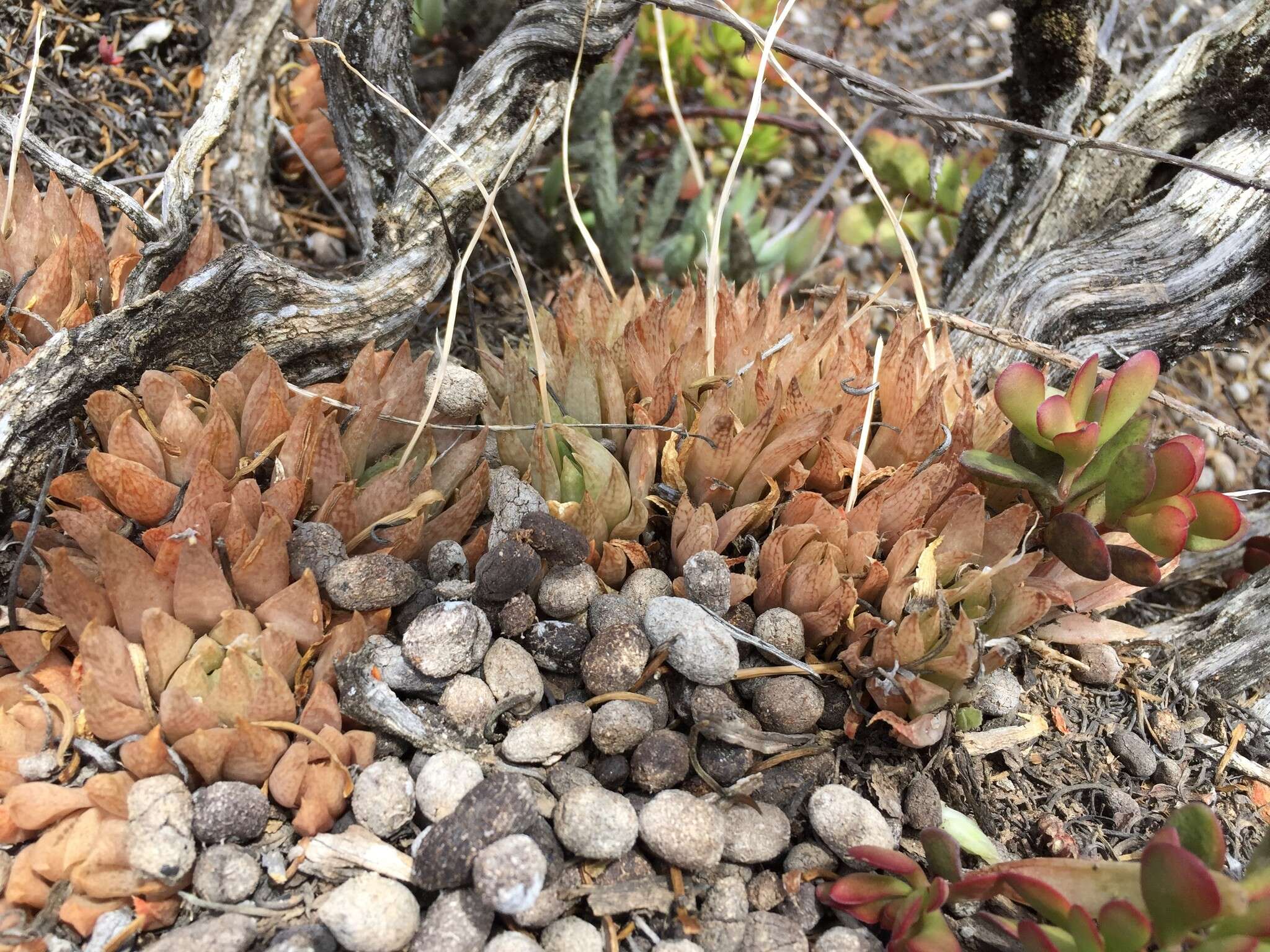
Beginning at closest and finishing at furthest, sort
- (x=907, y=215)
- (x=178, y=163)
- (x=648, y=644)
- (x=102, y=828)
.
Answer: (x=102, y=828) < (x=648, y=644) < (x=178, y=163) < (x=907, y=215)

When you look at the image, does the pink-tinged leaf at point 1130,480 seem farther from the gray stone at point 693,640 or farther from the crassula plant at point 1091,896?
the gray stone at point 693,640

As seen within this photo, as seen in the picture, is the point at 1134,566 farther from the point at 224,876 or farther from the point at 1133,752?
the point at 224,876

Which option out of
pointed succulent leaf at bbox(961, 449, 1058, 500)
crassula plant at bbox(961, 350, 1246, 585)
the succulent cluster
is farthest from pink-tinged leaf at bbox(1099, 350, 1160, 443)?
the succulent cluster

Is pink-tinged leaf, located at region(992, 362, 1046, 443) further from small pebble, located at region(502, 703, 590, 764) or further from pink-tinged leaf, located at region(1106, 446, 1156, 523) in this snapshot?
small pebble, located at region(502, 703, 590, 764)

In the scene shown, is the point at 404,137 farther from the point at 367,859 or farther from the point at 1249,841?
the point at 1249,841

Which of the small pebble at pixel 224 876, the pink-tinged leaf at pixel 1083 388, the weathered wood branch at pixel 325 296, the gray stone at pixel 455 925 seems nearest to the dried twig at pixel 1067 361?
the pink-tinged leaf at pixel 1083 388

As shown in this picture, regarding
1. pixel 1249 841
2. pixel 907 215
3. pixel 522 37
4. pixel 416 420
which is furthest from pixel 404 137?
pixel 1249 841

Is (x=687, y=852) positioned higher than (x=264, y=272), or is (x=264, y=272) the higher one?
(x=264, y=272)

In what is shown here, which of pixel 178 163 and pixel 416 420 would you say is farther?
pixel 178 163
